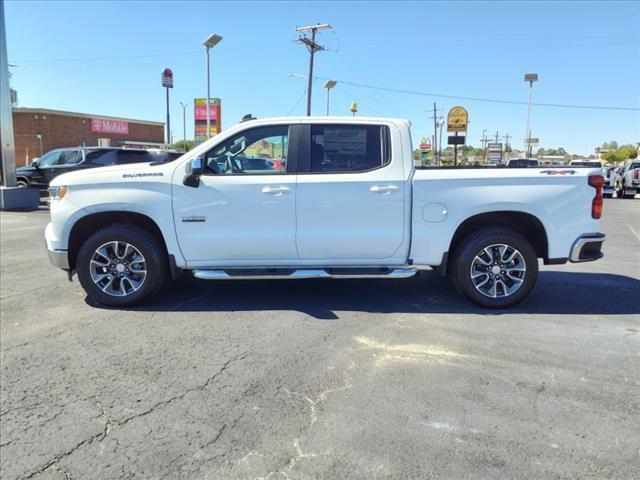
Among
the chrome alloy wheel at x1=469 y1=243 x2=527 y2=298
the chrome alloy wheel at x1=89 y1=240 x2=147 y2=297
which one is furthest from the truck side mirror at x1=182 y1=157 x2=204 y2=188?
the chrome alloy wheel at x1=469 y1=243 x2=527 y2=298

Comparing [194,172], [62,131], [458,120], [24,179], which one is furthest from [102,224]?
[62,131]

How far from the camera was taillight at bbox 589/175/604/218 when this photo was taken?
513 centimetres

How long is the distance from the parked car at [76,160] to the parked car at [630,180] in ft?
73.7

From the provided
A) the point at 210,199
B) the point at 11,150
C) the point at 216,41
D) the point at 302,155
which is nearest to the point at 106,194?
the point at 210,199

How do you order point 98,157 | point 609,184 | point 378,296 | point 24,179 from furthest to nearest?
point 609,184
point 24,179
point 98,157
point 378,296

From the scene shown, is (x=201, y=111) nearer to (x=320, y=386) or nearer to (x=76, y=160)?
(x=76, y=160)

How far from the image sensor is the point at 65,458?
279 centimetres

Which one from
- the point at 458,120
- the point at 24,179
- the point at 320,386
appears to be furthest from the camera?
the point at 458,120

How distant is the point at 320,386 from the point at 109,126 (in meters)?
49.1

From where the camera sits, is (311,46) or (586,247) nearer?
(586,247)

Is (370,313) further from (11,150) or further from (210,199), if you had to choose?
(11,150)

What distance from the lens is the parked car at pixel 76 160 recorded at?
1755 cm

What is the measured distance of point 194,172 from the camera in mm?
5109

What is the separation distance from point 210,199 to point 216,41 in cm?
2192
